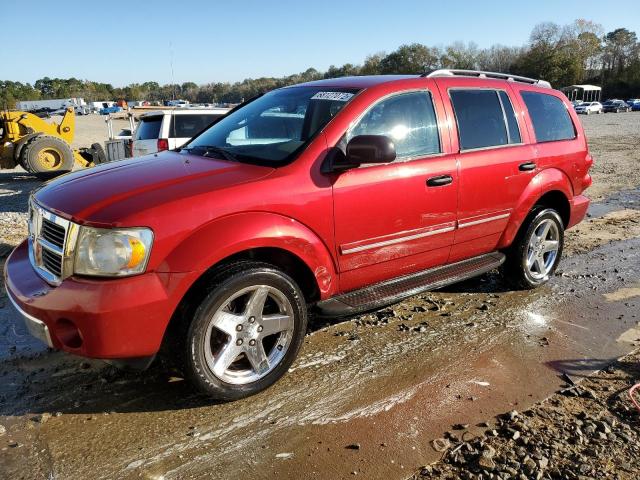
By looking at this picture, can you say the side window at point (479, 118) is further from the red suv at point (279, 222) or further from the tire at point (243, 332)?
the tire at point (243, 332)

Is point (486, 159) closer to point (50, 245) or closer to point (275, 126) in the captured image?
point (275, 126)

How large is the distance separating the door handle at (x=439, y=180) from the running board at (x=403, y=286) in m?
0.71

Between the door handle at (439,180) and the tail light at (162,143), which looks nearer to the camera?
the door handle at (439,180)

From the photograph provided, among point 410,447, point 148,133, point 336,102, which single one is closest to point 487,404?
point 410,447

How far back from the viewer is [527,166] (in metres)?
4.55

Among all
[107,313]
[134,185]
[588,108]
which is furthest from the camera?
[588,108]

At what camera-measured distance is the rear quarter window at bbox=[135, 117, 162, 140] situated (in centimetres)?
959

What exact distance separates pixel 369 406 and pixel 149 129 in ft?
27.0

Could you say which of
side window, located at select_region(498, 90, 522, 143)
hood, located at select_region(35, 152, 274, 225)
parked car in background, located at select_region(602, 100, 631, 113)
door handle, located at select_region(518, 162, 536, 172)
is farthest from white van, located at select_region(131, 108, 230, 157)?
parked car in background, located at select_region(602, 100, 631, 113)

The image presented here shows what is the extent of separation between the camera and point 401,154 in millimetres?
3721

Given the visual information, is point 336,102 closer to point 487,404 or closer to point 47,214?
point 47,214

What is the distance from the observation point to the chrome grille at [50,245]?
2.74m

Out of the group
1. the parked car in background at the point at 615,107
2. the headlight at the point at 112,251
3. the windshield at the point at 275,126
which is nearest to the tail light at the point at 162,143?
the windshield at the point at 275,126

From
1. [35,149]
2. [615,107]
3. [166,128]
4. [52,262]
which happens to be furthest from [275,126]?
[615,107]
